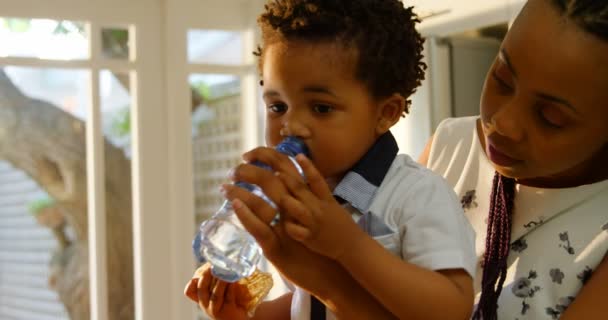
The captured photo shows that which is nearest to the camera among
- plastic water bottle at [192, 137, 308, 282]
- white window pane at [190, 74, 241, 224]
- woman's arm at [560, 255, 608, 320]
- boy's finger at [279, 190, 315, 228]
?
boy's finger at [279, 190, 315, 228]

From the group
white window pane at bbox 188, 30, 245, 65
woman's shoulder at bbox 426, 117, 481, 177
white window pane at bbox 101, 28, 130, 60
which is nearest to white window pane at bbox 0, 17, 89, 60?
white window pane at bbox 101, 28, 130, 60

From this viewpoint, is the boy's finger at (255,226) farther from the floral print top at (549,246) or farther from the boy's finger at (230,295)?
the floral print top at (549,246)

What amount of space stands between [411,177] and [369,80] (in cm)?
13

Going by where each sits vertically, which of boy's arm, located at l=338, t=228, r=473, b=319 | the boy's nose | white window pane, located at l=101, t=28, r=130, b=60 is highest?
Result: white window pane, located at l=101, t=28, r=130, b=60

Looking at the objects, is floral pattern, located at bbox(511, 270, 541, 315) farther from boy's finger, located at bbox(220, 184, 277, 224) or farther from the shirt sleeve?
boy's finger, located at bbox(220, 184, 277, 224)

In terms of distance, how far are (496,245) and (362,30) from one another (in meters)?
0.38

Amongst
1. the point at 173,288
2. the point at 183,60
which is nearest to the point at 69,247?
the point at 173,288

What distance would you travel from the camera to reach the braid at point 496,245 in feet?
3.50

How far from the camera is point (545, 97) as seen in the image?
95cm

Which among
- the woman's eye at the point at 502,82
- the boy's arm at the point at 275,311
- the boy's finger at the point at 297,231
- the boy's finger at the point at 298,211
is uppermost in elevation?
the woman's eye at the point at 502,82

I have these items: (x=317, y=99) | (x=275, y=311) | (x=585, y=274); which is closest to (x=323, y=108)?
(x=317, y=99)

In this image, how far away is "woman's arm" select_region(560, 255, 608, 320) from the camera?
0.97 m

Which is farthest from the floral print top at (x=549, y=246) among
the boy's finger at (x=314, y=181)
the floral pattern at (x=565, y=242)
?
the boy's finger at (x=314, y=181)

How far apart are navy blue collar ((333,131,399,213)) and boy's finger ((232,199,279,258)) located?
0.56ft
